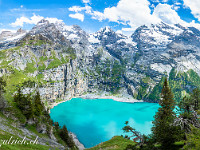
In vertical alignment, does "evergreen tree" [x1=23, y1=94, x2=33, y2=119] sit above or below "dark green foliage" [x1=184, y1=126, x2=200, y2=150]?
below

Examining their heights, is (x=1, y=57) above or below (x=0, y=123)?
above

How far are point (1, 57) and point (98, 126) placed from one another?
6050 inches

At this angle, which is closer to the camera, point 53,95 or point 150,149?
point 150,149

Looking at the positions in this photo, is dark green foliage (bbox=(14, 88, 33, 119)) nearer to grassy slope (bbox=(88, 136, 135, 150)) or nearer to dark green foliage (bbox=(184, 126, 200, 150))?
grassy slope (bbox=(88, 136, 135, 150))

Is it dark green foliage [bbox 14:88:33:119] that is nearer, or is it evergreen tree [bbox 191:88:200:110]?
→ evergreen tree [bbox 191:88:200:110]

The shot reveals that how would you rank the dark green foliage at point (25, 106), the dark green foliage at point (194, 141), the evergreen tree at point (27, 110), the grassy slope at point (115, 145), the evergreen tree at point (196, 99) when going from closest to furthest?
the dark green foliage at point (194, 141)
the grassy slope at point (115, 145)
the evergreen tree at point (196, 99)
the evergreen tree at point (27, 110)
the dark green foliage at point (25, 106)

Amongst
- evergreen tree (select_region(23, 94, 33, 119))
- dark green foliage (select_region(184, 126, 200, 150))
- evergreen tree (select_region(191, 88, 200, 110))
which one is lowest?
evergreen tree (select_region(23, 94, 33, 119))

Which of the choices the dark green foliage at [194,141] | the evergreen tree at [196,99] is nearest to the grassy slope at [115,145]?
the dark green foliage at [194,141]

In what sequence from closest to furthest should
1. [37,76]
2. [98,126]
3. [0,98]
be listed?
1. [0,98]
2. [98,126]
3. [37,76]

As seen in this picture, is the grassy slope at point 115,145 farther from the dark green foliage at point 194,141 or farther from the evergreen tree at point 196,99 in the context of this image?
the evergreen tree at point 196,99

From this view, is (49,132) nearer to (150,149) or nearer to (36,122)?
(36,122)

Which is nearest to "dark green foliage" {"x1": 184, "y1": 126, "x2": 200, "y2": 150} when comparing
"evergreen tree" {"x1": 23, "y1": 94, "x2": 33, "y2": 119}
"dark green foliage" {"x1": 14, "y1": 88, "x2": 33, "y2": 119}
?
"evergreen tree" {"x1": 23, "y1": 94, "x2": 33, "y2": 119}

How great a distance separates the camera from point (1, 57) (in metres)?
167

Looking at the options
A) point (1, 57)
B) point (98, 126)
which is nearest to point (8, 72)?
point (1, 57)
